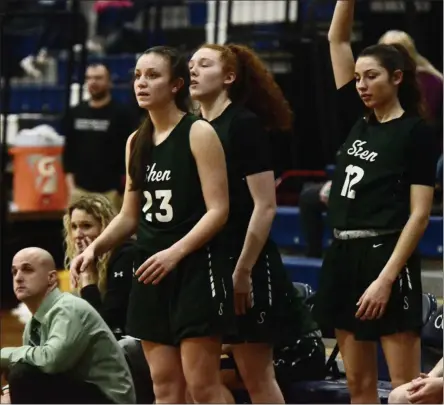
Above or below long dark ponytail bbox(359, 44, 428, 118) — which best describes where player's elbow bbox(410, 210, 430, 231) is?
below

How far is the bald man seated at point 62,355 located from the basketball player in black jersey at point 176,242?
0.24 metres

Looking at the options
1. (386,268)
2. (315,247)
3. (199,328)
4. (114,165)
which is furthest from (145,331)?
(114,165)

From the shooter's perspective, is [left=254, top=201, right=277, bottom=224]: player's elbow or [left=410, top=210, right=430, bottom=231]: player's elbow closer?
[left=410, top=210, right=430, bottom=231]: player's elbow

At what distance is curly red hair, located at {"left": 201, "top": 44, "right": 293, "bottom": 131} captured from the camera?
12.0 feet

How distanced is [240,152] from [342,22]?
1.62 feet

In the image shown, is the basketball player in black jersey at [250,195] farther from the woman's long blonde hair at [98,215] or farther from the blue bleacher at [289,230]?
the blue bleacher at [289,230]

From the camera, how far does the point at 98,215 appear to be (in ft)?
13.8

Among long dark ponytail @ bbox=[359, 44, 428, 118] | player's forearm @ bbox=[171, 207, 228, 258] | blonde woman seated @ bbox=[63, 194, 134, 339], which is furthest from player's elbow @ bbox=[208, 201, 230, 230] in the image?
blonde woman seated @ bbox=[63, 194, 134, 339]

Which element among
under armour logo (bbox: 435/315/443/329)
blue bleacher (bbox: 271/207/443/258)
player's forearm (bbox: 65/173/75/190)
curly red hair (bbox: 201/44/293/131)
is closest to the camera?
curly red hair (bbox: 201/44/293/131)

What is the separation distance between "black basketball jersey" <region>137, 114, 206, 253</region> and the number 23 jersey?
0.45 meters

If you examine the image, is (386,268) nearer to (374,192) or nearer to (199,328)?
(374,192)

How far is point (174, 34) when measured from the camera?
28.1ft

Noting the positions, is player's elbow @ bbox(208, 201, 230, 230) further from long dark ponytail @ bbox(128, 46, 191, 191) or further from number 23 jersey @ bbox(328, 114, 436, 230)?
number 23 jersey @ bbox(328, 114, 436, 230)

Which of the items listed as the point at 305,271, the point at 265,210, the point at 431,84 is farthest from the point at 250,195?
the point at 431,84
